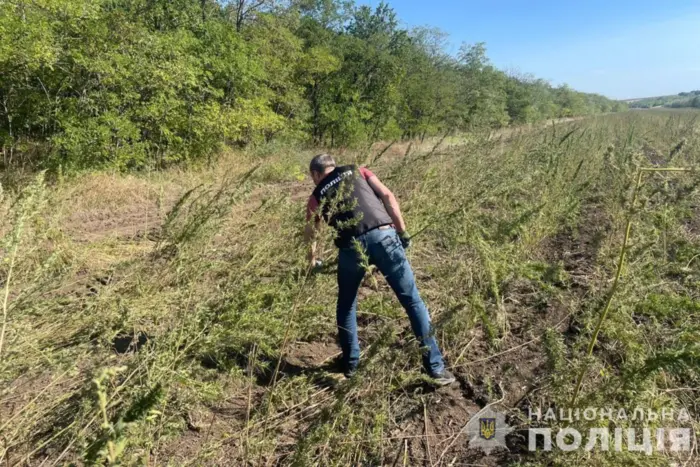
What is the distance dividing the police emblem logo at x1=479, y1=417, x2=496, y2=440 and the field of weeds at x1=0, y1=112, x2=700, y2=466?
0.11 meters

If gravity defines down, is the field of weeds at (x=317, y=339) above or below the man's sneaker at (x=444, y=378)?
above

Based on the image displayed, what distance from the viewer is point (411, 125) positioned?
982 inches

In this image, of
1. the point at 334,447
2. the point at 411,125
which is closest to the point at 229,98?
the point at 334,447

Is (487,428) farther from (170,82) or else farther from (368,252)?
→ (170,82)

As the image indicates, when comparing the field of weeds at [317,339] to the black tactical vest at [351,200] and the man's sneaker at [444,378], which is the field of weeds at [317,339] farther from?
the black tactical vest at [351,200]

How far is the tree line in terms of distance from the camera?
772cm

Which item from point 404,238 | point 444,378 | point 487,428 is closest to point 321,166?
point 404,238

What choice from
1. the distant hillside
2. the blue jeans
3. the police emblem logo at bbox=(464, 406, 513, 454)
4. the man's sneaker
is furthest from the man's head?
the distant hillside

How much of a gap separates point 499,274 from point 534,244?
117 cm

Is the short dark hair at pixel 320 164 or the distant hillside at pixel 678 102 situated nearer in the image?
the short dark hair at pixel 320 164

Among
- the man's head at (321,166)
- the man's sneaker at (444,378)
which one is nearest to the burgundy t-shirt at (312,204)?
the man's head at (321,166)

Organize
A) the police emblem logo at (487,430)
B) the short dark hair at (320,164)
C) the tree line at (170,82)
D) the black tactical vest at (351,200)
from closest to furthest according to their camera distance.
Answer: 1. the police emblem logo at (487,430)
2. the black tactical vest at (351,200)
3. the short dark hair at (320,164)
4. the tree line at (170,82)

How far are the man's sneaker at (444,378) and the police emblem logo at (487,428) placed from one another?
352 mm

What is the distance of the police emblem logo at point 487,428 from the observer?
2.57 m
